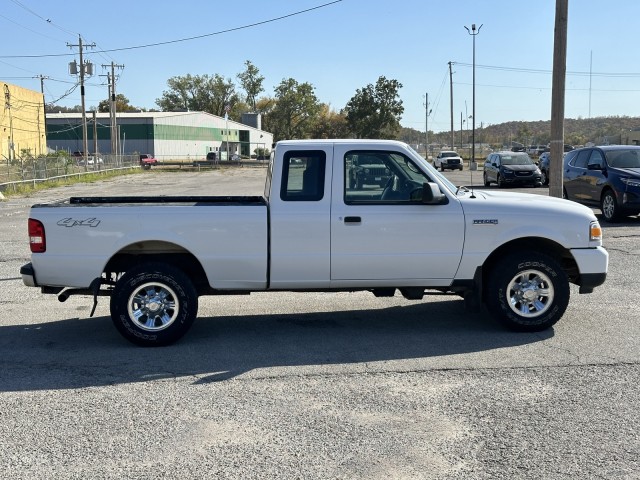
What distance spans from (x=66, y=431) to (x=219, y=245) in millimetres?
2489

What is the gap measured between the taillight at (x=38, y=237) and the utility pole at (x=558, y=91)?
957 centimetres

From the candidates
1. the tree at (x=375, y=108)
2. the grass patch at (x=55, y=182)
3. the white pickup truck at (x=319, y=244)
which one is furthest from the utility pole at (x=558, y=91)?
the tree at (x=375, y=108)

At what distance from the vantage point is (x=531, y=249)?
728cm

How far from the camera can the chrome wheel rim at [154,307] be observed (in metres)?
6.77

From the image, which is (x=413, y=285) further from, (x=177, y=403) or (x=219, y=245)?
(x=177, y=403)

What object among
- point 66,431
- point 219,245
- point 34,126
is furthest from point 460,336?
point 34,126

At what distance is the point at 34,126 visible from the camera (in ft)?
222

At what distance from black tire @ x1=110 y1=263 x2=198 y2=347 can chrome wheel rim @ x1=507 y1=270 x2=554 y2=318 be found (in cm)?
315

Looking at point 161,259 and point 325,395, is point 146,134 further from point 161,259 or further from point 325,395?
point 325,395

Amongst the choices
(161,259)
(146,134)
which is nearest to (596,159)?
(161,259)

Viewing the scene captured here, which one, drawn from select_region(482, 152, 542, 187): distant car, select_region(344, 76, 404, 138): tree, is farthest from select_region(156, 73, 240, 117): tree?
select_region(482, 152, 542, 187): distant car

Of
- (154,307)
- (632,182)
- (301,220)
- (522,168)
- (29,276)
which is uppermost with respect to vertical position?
(522,168)

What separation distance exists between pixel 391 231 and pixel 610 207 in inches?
442

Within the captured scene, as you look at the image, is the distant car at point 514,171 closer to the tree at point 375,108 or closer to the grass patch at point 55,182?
the grass patch at point 55,182
